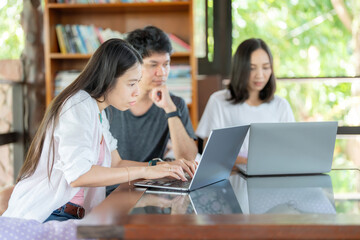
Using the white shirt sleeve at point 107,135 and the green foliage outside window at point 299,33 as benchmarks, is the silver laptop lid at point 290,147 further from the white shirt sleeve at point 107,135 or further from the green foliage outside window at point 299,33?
the green foliage outside window at point 299,33

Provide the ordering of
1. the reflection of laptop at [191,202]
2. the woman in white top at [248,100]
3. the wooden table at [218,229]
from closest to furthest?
1. the wooden table at [218,229]
2. the reflection of laptop at [191,202]
3. the woman in white top at [248,100]

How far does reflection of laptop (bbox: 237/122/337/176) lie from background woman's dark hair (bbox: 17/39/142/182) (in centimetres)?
47

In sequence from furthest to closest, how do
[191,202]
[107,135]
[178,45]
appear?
[178,45] < [107,135] < [191,202]

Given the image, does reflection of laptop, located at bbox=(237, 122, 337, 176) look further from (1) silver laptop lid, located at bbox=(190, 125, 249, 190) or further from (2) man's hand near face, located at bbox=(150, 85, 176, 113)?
(2) man's hand near face, located at bbox=(150, 85, 176, 113)

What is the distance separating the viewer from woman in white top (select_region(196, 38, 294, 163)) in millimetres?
2379

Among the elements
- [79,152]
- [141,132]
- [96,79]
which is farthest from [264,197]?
[141,132]

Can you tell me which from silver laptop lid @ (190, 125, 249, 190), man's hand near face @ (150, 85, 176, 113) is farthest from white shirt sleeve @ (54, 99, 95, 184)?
man's hand near face @ (150, 85, 176, 113)

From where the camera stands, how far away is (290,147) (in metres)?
1.52

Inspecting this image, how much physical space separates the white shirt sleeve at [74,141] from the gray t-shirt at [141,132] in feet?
2.41

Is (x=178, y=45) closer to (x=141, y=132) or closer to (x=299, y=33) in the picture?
(x=299, y=33)

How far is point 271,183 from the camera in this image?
1.41 meters

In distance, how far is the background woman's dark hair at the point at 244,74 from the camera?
2.38 meters

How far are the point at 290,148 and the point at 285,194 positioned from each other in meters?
0.32

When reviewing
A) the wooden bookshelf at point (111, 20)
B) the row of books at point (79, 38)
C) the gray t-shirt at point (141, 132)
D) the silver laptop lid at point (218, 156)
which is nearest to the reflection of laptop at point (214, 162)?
the silver laptop lid at point (218, 156)
